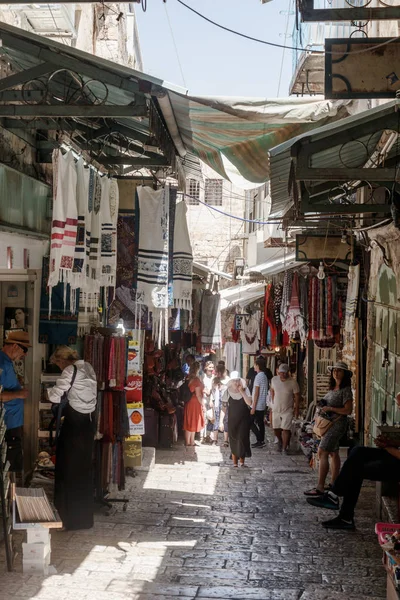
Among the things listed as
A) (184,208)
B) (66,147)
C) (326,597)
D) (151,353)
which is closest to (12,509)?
(326,597)

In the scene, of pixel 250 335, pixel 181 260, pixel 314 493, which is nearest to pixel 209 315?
pixel 250 335

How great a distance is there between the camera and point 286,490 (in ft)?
39.1

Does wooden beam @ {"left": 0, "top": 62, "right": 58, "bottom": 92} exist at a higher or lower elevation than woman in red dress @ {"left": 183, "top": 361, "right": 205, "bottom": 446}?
higher

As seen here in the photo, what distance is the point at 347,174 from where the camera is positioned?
645cm

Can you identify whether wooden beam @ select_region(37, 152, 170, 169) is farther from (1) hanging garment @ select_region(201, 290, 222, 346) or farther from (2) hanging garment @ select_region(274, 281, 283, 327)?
(1) hanging garment @ select_region(201, 290, 222, 346)

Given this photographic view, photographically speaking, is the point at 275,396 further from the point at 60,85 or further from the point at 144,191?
the point at 60,85

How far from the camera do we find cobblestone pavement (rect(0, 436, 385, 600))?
717 cm

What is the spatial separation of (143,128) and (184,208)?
1161mm

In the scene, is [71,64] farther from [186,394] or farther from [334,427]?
[186,394]

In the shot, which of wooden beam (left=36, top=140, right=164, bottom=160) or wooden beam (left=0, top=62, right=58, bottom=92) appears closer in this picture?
wooden beam (left=0, top=62, right=58, bottom=92)

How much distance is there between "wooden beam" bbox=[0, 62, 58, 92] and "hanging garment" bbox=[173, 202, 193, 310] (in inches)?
119

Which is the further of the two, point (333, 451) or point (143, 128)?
point (333, 451)

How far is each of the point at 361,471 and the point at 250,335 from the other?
16289 mm

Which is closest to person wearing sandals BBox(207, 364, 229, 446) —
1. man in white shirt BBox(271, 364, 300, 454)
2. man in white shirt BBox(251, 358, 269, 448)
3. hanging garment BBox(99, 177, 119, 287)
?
man in white shirt BBox(251, 358, 269, 448)
